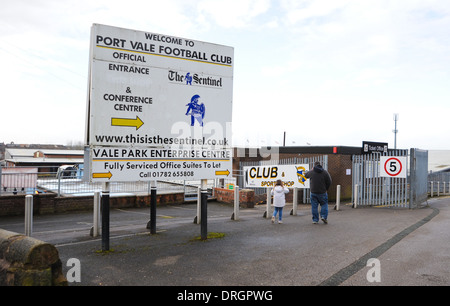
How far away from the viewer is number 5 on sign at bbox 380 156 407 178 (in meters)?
13.7

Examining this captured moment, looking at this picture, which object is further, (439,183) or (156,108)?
(439,183)

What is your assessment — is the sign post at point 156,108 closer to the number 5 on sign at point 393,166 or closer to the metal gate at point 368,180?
the number 5 on sign at point 393,166

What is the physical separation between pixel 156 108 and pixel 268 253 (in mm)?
3725

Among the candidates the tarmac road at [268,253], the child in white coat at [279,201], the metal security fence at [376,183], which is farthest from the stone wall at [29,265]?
the metal security fence at [376,183]

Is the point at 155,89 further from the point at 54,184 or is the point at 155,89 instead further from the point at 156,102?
the point at 54,184

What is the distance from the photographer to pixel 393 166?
Result: 13969mm

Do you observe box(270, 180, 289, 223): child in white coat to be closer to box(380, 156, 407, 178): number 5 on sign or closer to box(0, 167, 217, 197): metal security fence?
box(380, 156, 407, 178): number 5 on sign

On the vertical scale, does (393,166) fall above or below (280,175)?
above

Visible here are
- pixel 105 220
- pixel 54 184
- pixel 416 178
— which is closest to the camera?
pixel 105 220

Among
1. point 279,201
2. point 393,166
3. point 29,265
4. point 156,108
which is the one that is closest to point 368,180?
point 393,166

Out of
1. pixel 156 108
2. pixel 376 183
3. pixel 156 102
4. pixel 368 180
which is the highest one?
pixel 156 102

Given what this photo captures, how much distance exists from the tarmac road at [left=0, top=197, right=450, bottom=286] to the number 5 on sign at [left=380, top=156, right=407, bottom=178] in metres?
3.15

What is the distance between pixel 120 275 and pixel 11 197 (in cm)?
985
